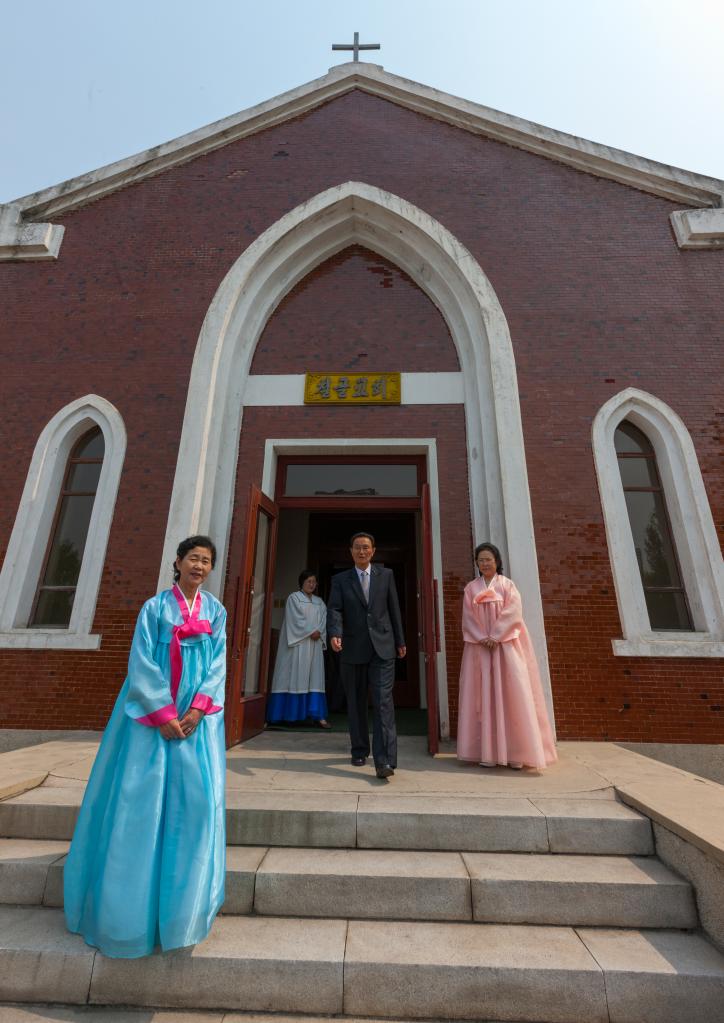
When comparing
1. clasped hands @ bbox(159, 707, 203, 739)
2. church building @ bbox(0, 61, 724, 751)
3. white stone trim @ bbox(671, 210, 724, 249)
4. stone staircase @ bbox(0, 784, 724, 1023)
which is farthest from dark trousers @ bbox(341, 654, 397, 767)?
white stone trim @ bbox(671, 210, 724, 249)

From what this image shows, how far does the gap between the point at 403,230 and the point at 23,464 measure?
6.22 m

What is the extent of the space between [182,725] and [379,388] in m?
5.21

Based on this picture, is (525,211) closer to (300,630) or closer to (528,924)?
(300,630)

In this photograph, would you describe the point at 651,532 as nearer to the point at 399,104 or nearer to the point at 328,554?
the point at 328,554

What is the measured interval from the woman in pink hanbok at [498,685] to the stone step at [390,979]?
6.12 feet

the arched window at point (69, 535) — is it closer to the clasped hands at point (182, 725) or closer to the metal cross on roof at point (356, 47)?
the clasped hands at point (182, 725)

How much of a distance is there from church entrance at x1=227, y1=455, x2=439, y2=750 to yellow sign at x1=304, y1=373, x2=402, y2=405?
0.78 metres

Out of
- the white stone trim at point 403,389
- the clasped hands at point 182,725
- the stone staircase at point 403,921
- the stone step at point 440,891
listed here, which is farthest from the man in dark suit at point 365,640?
the white stone trim at point 403,389

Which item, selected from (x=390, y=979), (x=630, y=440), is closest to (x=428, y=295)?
(x=630, y=440)

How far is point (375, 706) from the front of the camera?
3.97m

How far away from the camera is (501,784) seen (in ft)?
12.3

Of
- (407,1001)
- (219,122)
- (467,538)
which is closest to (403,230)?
(219,122)

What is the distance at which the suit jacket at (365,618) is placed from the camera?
4223 mm

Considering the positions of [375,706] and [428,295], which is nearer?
[375,706]
